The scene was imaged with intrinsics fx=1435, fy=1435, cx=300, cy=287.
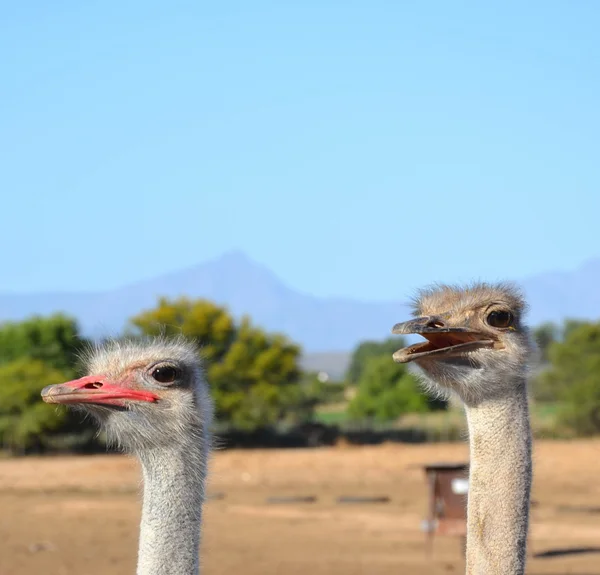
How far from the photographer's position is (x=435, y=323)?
3.96m

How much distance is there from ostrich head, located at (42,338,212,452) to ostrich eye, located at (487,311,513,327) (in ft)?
2.89

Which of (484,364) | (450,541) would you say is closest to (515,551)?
(484,364)

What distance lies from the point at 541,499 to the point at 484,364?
16.7 meters

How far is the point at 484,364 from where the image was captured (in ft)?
13.0

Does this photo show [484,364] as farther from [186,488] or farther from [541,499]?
[541,499]

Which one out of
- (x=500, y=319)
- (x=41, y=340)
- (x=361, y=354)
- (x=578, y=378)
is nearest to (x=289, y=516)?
(x=500, y=319)

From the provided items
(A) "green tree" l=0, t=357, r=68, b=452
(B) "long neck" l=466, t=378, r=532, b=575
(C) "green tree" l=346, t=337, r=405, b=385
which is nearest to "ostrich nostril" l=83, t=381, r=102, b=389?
(B) "long neck" l=466, t=378, r=532, b=575

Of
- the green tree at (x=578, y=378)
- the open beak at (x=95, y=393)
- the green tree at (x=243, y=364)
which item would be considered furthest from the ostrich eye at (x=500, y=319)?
the green tree at (x=578, y=378)

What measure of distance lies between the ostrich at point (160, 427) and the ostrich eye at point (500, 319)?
34.7 inches

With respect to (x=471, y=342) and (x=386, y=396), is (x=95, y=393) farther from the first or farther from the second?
(x=386, y=396)

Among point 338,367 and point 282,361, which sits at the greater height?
point 338,367

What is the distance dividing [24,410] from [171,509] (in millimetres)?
25773

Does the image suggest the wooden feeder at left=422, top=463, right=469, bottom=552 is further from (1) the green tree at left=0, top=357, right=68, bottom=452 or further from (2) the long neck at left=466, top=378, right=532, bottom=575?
(1) the green tree at left=0, top=357, right=68, bottom=452

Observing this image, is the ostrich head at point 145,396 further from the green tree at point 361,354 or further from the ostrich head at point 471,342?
the green tree at point 361,354
